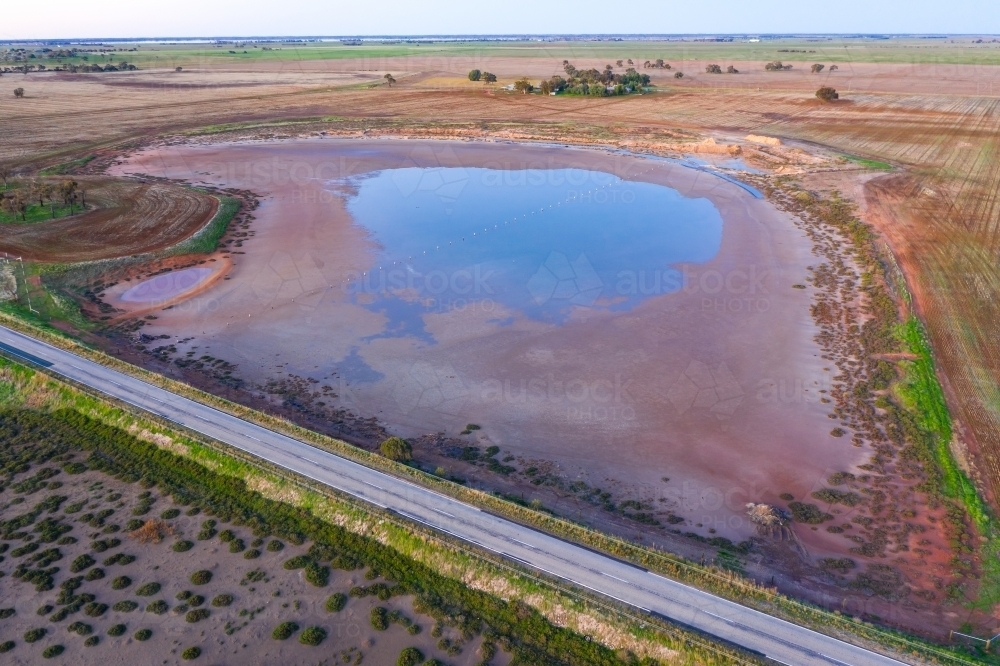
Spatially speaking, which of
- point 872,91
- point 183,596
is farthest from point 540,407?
point 872,91

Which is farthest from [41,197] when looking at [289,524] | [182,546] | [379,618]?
[379,618]

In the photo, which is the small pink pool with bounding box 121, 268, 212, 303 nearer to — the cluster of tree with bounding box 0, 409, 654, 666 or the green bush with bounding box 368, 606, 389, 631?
the cluster of tree with bounding box 0, 409, 654, 666

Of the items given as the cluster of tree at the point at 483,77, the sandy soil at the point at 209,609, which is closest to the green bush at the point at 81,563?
the sandy soil at the point at 209,609

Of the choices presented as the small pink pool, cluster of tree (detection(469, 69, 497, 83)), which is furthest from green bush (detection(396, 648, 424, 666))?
cluster of tree (detection(469, 69, 497, 83))

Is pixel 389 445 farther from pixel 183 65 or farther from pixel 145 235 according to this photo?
pixel 183 65

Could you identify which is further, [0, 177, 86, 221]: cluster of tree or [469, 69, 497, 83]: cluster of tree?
[469, 69, 497, 83]: cluster of tree
